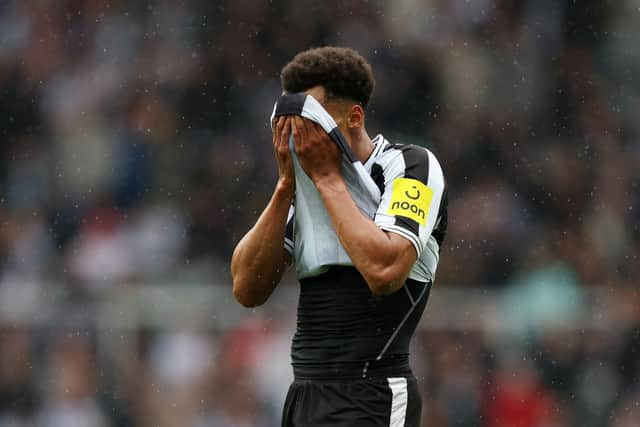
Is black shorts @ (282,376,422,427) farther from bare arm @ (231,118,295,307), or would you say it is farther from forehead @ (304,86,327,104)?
forehead @ (304,86,327,104)

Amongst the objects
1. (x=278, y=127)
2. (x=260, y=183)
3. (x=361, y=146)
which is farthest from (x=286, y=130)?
(x=260, y=183)

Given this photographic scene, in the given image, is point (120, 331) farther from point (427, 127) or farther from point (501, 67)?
point (501, 67)

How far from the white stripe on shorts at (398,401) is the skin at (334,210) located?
285 mm

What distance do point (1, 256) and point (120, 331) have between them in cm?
174

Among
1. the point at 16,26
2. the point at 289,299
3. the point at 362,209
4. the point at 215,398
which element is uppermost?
the point at 16,26

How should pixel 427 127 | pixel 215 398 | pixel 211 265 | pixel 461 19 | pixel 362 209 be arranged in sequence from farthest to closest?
1. pixel 461 19
2. pixel 427 127
3. pixel 211 265
4. pixel 215 398
5. pixel 362 209

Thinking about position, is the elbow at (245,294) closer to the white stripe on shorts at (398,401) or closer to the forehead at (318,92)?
the white stripe on shorts at (398,401)

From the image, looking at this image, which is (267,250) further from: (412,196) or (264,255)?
(412,196)

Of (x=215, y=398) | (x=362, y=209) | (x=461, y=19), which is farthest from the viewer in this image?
(x=461, y=19)

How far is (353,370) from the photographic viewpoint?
12.4 ft

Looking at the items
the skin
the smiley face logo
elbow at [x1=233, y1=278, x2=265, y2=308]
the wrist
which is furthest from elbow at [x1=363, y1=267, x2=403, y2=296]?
elbow at [x1=233, y1=278, x2=265, y2=308]

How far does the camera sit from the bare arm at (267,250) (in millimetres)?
3848

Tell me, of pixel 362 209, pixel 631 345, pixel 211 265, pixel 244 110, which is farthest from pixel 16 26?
pixel 362 209

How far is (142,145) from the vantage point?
11156 millimetres
